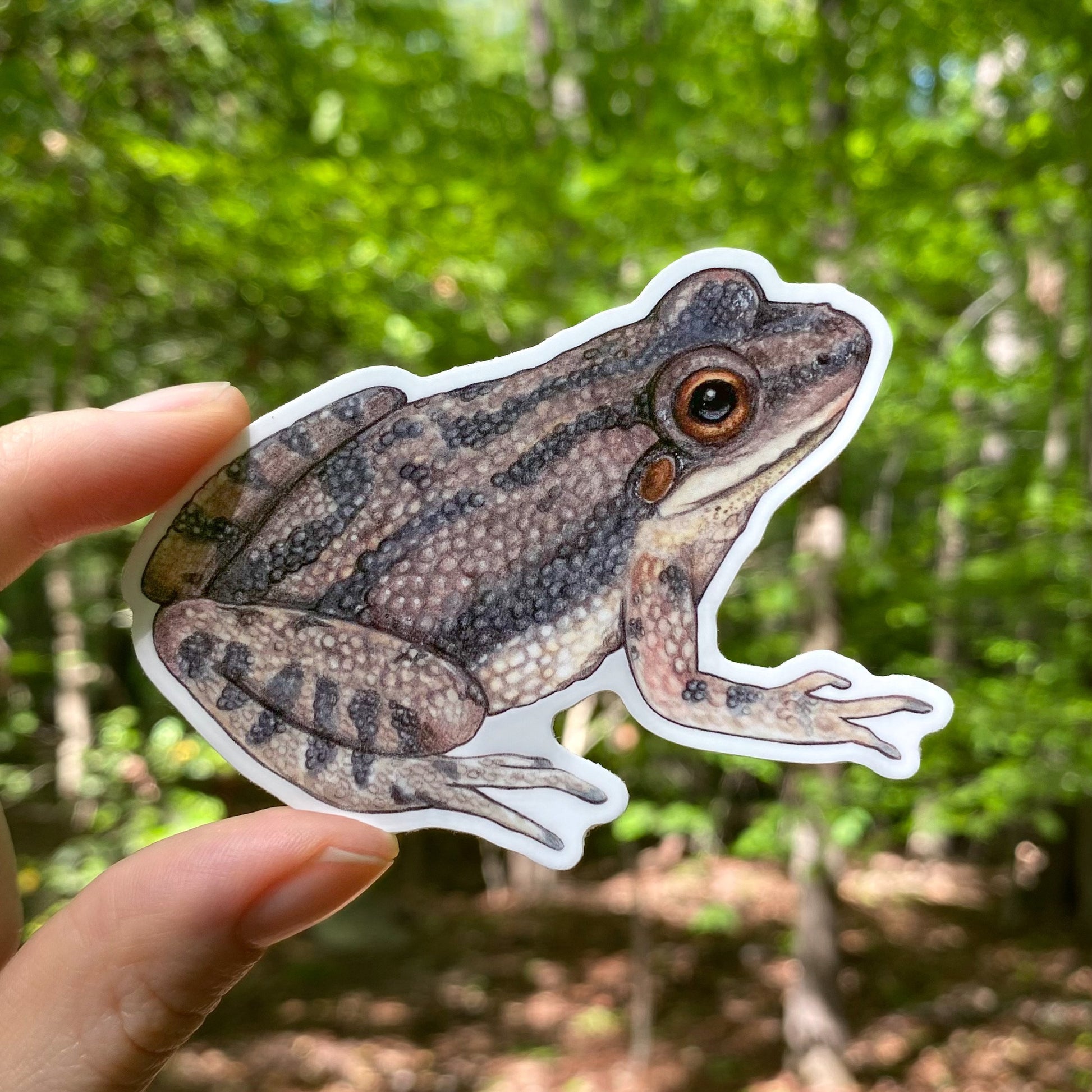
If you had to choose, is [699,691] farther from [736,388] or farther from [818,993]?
[818,993]

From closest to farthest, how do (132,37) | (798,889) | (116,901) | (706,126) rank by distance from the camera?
(116,901)
(132,37)
(706,126)
(798,889)

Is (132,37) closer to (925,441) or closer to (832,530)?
(832,530)

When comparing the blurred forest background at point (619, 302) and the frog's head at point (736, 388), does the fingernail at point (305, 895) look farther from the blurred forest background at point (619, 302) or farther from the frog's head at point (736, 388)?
the blurred forest background at point (619, 302)

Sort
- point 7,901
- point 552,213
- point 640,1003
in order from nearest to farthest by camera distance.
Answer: point 7,901, point 552,213, point 640,1003

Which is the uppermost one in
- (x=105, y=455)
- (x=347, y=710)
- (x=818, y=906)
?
(x=105, y=455)

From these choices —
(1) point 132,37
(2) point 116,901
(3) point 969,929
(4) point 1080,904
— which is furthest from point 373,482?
(4) point 1080,904

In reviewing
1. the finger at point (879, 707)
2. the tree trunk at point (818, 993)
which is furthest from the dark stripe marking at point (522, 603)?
the tree trunk at point (818, 993)

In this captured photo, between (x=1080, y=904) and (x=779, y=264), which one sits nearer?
(x=779, y=264)

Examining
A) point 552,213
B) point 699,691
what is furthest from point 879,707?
point 552,213
